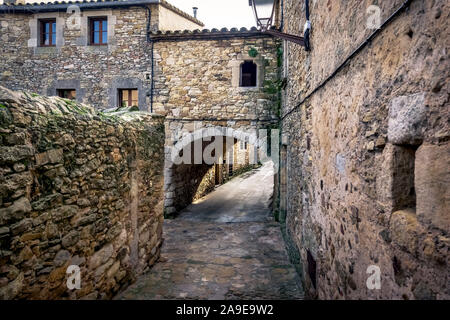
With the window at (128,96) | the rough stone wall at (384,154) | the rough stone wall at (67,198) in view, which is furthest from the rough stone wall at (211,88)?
the rough stone wall at (384,154)

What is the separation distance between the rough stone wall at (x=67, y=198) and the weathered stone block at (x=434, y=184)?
2456 millimetres

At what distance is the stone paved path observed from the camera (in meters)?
3.92

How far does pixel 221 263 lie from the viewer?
4.94 metres

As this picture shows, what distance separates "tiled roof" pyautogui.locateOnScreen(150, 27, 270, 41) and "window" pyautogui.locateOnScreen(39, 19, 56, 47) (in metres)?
3.25

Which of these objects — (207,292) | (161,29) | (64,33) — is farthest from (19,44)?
(207,292)

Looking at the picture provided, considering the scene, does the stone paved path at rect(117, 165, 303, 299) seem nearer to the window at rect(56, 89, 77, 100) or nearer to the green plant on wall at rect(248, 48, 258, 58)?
the green plant on wall at rect(248, 48, 258, 58)

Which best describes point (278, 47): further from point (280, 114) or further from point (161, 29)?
point (161, 29)

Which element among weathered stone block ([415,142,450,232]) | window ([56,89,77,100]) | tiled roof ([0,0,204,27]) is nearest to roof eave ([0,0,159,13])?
tiled roof ([0,0,204,27])

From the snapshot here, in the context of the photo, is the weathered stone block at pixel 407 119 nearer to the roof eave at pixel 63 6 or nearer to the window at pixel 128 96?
the window at pixel 128 96

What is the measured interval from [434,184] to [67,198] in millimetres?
2753

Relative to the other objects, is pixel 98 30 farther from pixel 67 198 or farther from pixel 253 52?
pixel 67 198

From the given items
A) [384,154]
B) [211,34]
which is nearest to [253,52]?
[211,34]

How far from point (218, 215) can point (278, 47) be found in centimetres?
494

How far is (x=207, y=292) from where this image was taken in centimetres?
392
